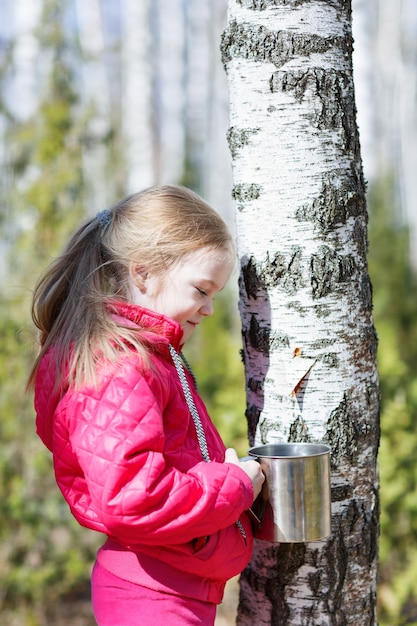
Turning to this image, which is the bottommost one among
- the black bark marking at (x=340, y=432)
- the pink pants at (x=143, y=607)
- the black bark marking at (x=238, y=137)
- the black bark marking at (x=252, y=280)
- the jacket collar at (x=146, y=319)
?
the pink pants at (x=143, y=607)

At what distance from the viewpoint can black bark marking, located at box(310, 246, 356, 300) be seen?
191cm

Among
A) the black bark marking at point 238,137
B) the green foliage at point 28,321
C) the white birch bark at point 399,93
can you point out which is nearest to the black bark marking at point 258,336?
the black bark marking at point 238,137

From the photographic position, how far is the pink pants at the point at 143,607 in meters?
1.75

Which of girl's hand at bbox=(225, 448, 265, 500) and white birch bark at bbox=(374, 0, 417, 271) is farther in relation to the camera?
white birch bark at bbox=(374, 0, 417, 271)

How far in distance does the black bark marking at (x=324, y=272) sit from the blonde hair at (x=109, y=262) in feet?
0.76

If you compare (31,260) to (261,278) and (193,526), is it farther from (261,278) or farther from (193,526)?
(193,526)

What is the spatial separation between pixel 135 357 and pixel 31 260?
249 cm

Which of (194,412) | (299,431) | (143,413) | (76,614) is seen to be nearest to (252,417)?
(299,431)

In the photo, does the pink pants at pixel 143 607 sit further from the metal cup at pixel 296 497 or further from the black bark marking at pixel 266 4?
the black bark marking at pixel 266 4

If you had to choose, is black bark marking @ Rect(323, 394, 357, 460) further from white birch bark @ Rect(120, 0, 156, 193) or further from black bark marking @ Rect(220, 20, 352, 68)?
white birch bark @ Rect(120, 0, 156, 193)

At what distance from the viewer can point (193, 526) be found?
1.63 meters

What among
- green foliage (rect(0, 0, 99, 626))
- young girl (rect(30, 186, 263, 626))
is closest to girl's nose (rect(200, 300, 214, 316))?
young girl (rect(30, 186, 263, 626))

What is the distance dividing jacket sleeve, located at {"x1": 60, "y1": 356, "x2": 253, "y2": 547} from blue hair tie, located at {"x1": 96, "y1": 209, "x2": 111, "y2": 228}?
0.50 m

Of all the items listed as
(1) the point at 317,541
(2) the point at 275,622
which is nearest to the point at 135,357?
(1) the point at 317,541
